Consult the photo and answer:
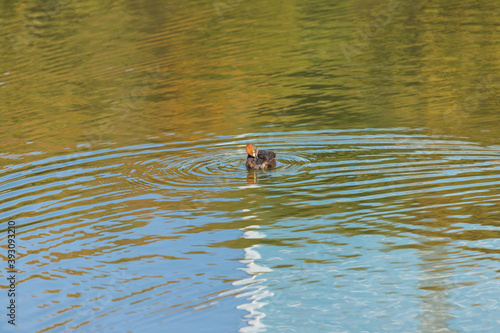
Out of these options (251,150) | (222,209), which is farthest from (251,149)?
(222,209)

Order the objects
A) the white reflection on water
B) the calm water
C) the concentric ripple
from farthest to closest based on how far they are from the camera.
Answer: the concentric ripple → the calm water → the white reflection on water

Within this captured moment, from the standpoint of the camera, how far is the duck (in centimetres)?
1446

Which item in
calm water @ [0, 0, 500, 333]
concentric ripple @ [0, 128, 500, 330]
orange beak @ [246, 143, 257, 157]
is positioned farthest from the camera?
orange beak @ [246, 143, 257, 157]

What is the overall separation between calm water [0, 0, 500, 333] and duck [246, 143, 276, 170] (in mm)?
213

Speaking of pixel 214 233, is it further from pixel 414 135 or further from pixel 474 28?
pixel 474 28

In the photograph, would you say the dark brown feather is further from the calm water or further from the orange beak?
the calm water

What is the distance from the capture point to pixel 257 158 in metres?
14.5

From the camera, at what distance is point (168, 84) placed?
2539 cm

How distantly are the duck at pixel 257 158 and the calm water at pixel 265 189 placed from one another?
0.21 metres

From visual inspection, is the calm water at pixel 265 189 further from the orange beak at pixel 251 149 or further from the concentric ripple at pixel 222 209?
the orange beak at pixel 251 149

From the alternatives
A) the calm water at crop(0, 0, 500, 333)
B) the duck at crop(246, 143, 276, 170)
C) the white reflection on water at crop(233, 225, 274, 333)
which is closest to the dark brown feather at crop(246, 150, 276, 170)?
the duck at crop(246, 143, 276, 170)

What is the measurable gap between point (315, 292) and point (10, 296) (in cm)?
422

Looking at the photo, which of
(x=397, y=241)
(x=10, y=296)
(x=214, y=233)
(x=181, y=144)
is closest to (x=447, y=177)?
(x=397, y=241)

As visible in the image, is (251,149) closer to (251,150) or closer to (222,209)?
(251,150)
